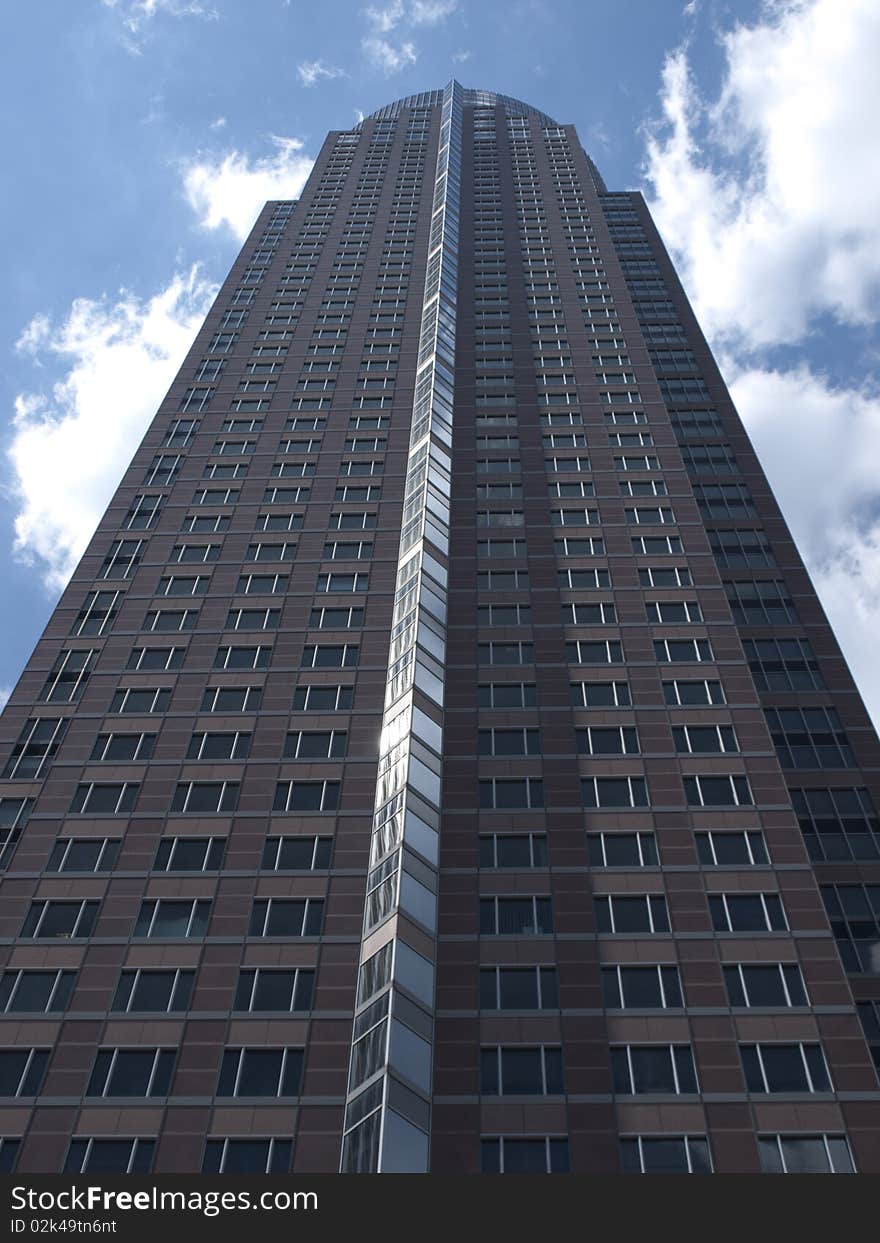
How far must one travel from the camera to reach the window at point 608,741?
49.4 metres

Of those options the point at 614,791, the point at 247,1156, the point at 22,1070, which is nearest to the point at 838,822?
the point at 614,791

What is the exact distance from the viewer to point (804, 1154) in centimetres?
3447

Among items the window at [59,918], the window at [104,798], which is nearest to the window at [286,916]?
the window at [59,918]

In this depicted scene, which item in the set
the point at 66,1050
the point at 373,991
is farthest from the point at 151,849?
the point at 373,991

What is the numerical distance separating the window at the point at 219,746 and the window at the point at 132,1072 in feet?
Answer: 50.4

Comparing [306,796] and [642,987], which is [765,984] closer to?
[642,987]

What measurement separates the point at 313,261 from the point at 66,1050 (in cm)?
8058

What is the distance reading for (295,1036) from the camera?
3875 centimetres

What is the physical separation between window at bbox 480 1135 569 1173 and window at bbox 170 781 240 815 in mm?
19612

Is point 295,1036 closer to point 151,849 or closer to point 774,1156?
point 151,849

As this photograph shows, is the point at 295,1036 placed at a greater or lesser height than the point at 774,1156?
greater

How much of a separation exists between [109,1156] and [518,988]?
1627 cm

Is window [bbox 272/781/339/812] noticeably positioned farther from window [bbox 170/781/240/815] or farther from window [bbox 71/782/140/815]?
window [bbox 71/782/140/815]

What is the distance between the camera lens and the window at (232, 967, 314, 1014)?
131 feet
